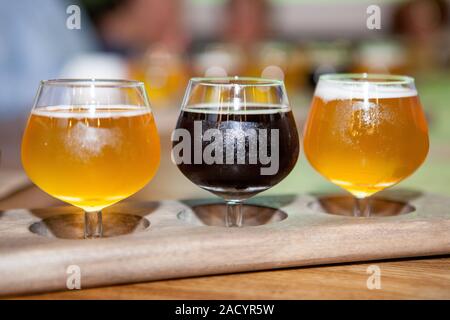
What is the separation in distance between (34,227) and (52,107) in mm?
177

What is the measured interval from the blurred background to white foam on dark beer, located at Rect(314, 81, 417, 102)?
1.39 feet

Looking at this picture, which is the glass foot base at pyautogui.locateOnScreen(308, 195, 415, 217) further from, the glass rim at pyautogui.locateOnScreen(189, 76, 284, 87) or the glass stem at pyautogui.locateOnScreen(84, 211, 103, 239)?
the glass stem at pyautogui.locateOnScreen(84, 211, 103, 239)

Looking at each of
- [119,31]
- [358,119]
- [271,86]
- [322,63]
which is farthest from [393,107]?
[119,31]

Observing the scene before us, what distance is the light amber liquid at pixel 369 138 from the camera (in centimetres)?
105

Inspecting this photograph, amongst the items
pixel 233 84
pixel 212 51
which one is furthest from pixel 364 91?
pixel 212 51

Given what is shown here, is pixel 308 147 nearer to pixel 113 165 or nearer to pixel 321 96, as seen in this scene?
pixel 321 96

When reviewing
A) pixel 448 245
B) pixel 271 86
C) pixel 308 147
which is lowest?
pixel 448 245

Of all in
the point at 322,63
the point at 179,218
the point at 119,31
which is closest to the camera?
the point at 179,218

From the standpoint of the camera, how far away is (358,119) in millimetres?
1050

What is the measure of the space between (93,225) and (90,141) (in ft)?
0.49

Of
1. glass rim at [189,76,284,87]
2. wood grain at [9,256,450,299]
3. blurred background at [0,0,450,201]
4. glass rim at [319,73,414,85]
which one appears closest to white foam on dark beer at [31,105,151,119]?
glass rim at [189,76,284,87]

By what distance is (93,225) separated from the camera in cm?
101

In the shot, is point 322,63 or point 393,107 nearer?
point 393,107

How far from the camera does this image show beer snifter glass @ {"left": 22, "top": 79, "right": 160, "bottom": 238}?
92 centimetres
